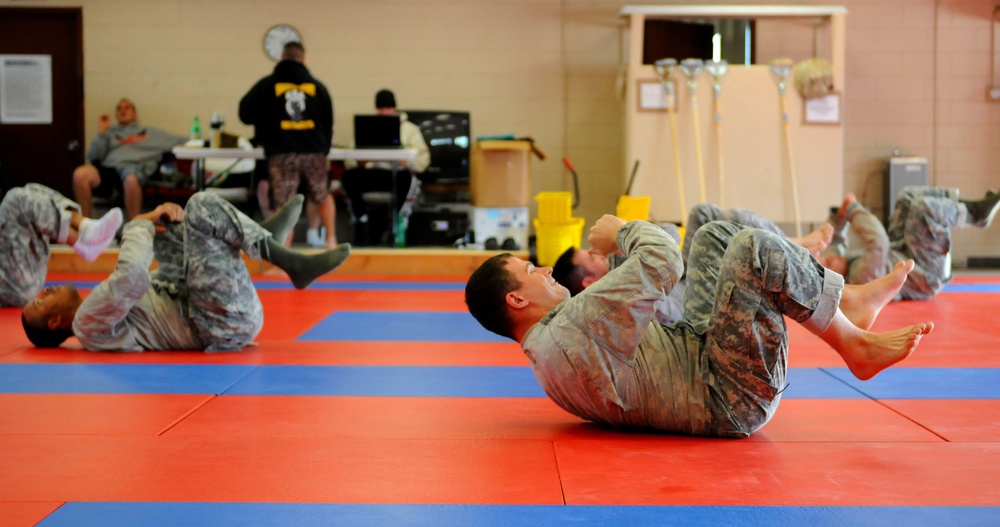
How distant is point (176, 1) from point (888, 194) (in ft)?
24.2

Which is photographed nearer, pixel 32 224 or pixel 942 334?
pixel 942 334

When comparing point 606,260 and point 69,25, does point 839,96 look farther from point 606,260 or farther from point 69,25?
point 69,25

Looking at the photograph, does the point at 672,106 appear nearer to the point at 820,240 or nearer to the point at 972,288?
the point at 972,288

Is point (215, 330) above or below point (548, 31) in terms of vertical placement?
below

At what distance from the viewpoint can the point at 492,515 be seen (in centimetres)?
213

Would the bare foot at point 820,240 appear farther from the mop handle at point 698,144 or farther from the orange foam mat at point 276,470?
the mop handle at point 698,144

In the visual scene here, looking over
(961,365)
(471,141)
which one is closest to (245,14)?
(471,141)

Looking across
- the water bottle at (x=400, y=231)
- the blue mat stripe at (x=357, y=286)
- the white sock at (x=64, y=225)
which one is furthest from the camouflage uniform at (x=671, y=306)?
the water bottle at (x=400, y=231)

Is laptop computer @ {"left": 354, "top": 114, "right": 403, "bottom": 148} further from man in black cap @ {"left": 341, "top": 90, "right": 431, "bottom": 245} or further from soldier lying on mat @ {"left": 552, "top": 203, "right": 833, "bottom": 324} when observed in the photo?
soldier lying on mat @ {"left": 552, "top": 203, "right": 833, "bottom": 324}

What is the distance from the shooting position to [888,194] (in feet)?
31.5

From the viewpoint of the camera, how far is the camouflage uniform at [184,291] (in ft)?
13.1

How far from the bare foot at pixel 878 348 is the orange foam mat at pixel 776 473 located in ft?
0.73

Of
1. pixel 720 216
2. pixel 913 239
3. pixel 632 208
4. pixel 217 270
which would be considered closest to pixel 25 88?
pixel 632 208

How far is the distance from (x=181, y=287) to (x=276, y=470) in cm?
204
